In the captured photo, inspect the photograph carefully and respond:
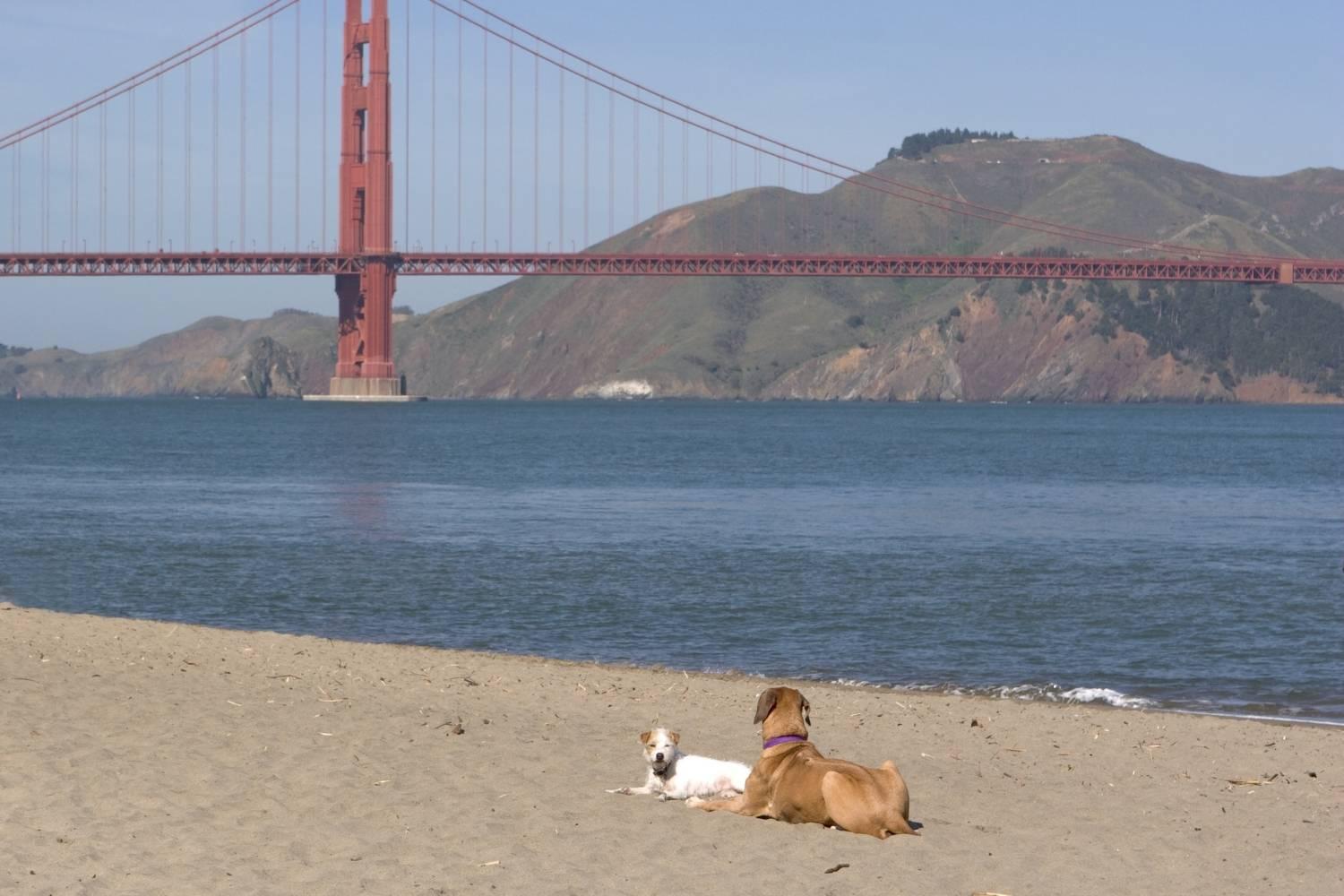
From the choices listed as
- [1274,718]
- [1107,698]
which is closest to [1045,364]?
[1107,698]

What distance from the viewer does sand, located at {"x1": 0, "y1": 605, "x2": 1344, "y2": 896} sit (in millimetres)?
7469

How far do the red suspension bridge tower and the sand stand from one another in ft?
336

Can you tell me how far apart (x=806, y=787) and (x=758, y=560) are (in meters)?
18.0

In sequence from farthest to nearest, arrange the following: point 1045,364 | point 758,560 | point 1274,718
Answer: point 1045,364
point 758,560
point 1274,718

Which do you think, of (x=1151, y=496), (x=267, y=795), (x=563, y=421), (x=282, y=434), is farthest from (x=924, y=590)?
(x=563, y=421)

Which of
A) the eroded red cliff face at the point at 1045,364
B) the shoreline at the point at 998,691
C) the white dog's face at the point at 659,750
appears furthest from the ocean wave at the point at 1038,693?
the eroded red cliff face at the point at 1045,364

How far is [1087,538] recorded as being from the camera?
31266mm

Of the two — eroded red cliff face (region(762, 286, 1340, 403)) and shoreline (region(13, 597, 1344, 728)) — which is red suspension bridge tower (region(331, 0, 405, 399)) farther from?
shoreline (region(13, 597, 1344, 728))

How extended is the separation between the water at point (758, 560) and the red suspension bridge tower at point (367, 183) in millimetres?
50669

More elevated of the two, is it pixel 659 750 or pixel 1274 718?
pixel 659 750

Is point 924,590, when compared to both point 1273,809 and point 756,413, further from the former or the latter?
point 756,413

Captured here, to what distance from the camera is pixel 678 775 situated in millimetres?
8891

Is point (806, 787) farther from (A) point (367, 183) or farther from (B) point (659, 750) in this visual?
(A) point (367, 183)

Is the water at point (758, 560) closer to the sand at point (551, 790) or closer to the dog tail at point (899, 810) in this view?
the sand at point (551, 790)
